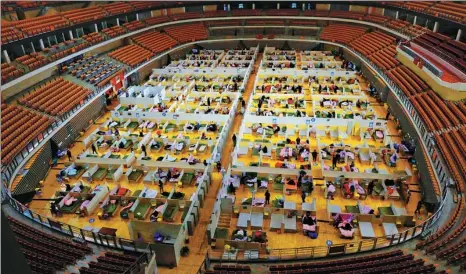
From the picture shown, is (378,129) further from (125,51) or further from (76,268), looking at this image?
(125,51)

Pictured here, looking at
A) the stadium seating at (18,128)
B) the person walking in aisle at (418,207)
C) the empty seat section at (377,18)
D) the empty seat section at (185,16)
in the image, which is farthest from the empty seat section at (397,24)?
the stadium seating at (18,128)

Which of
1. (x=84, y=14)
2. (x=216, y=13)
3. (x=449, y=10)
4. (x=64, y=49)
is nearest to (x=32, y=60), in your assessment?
(x=64, y=49)

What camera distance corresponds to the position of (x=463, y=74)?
1884cm

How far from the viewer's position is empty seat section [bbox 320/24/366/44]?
35428 millimetres

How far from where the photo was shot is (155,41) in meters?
35.8

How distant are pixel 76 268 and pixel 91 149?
10.8 metres

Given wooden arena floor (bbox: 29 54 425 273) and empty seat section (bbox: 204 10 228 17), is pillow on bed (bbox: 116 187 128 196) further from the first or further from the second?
empty seat section (bbox: 204 10 228 17)

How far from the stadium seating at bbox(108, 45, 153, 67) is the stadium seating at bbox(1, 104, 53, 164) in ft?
38.4

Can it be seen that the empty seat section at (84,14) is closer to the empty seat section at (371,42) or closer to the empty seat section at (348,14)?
the empty seat section at (371,42)

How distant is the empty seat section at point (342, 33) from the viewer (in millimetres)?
35428

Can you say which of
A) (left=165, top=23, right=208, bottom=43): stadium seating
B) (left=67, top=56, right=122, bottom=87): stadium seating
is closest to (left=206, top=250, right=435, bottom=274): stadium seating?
(left=67, top=56, right=122, bottom=87): stadium seating

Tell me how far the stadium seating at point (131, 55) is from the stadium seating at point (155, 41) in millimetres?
1083

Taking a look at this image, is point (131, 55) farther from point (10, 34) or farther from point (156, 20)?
point (10, 34)

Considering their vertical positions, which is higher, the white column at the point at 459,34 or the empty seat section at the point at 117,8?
the empty seat section at the point at 117,8
